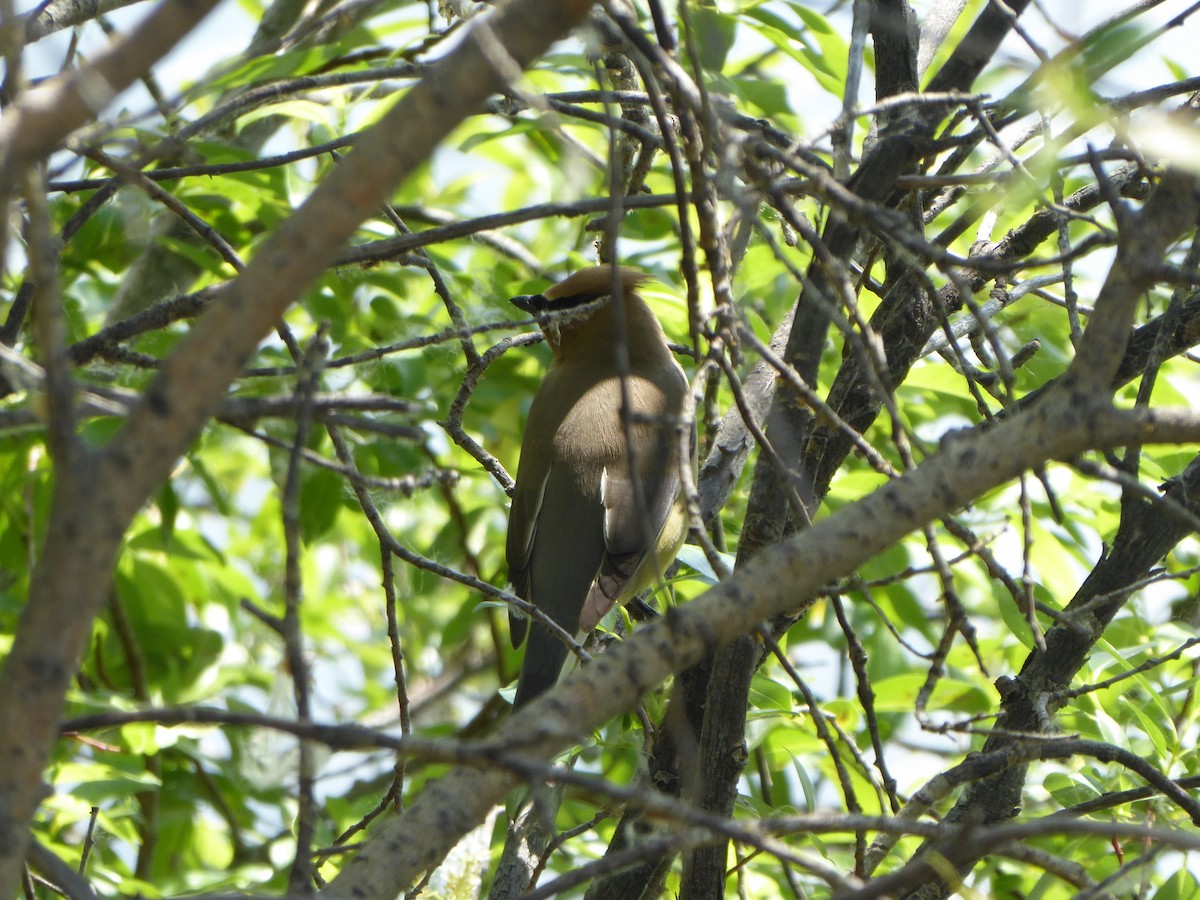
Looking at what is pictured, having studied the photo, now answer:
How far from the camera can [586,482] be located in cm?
431

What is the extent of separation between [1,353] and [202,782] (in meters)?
3.85

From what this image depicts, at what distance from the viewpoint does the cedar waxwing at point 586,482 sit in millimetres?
4145

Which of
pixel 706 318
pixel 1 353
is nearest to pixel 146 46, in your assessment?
pixel 1 353

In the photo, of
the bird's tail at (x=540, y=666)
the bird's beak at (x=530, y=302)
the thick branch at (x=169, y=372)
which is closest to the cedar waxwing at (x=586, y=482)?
the bird's beak at (x=530, y=302)

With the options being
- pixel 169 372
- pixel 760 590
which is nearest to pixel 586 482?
pixel 760 590

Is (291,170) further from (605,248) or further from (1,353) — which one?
(1,353)

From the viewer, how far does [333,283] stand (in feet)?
13.8

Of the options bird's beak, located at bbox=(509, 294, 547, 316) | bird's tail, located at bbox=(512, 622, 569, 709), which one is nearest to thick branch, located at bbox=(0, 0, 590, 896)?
bird's tail, located at bbox=(512, 622, 569, 709)

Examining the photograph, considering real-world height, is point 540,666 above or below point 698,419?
below

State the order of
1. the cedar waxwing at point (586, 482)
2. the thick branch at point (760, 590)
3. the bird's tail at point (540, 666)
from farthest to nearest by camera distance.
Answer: the cedar waxwing at point (586, 482) < the bird's tail at point (540, 666) < the thick branch at point (760, 590)

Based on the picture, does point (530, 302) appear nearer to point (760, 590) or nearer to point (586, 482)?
point (586, 482)

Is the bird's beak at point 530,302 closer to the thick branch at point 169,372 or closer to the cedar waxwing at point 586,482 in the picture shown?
the cedar waxwing at point 586,482

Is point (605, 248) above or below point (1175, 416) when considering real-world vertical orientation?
above

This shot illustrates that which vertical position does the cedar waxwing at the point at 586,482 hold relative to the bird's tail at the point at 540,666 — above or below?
above
